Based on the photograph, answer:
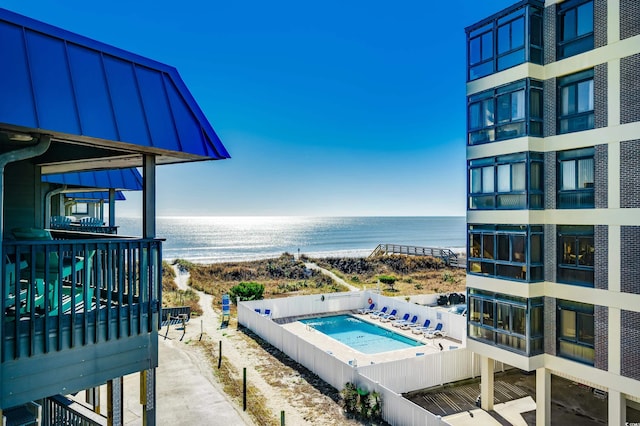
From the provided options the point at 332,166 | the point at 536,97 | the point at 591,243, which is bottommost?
the point at 591,243

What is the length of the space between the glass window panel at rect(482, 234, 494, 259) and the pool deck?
19.5ft

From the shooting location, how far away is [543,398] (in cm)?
1188

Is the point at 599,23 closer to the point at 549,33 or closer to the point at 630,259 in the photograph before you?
the point at 549,33

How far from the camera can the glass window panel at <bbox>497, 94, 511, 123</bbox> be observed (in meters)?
12.7

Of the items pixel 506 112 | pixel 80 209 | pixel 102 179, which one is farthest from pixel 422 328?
pixel 80 209

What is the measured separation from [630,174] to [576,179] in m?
1.41

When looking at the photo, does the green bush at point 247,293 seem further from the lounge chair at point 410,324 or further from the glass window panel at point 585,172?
the glass window panel at point 585,172

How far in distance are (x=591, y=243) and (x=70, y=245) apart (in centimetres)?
1223

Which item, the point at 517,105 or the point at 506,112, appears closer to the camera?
the point at 517,105

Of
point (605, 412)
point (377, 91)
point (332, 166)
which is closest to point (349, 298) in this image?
point (605, 412)

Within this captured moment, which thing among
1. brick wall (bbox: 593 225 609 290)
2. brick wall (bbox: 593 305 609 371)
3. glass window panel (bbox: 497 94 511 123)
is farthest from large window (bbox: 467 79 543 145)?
brick wall (bbox: 593 305 609 371)

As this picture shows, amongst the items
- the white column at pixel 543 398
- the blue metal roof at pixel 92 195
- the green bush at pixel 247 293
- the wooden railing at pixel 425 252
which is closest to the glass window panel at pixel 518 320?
the white column at pixel 543 398

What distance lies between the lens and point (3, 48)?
13.4 feet

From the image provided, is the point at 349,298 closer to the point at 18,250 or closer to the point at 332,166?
the point at 18,250
